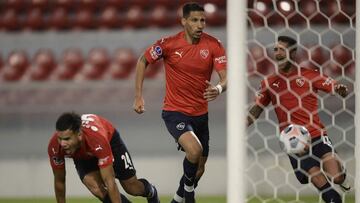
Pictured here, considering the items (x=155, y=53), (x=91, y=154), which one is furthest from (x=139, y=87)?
(x=91, y=154)

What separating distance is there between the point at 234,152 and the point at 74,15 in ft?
18.7

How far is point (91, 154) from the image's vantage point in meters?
4.82

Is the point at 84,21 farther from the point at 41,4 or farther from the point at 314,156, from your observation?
the point at 314,156

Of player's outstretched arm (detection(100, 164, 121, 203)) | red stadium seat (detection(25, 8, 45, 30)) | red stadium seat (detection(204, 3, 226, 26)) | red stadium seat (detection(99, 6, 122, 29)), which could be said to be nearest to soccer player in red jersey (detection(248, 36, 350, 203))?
player's outstretched arm (detection(100, 164, 121, 203))

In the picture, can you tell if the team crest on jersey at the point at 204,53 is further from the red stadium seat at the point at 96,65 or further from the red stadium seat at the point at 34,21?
the red stadium seat at the point at 34,21

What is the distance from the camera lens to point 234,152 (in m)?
3.74

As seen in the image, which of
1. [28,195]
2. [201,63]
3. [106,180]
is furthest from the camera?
[28,195]

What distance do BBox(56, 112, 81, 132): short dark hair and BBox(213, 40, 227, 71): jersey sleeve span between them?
4.40ft

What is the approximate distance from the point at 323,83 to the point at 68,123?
5.93 ft

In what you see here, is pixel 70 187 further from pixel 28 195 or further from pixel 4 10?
pixel 4 10

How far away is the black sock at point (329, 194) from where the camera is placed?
16.5ft

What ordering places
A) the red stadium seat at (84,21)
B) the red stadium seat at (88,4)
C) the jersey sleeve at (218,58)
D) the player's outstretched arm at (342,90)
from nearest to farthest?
the player's outstretched arm at (342,90) → the jersey sleeve at (218,58) → the red stadium seat at (84,21) → the red stadium seat at (88,4)

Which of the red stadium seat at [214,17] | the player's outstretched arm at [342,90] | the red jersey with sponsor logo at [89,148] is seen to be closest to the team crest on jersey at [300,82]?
the player's outstretched arm at [342,90]

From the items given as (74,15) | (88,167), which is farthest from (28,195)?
(88,167)
